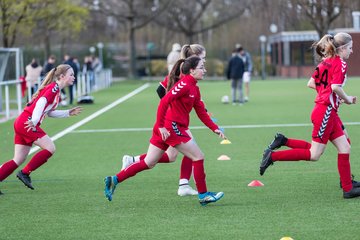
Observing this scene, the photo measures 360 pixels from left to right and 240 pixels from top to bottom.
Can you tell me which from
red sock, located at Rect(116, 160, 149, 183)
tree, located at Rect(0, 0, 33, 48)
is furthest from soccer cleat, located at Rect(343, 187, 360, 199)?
tree, located at Rect(0, 0, 33, 48)

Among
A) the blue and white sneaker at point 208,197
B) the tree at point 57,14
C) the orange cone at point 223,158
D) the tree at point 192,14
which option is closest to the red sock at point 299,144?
the blue and white sneaker at point 208,197

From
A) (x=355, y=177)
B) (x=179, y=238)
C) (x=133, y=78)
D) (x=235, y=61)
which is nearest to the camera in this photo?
(x=179, y=238)

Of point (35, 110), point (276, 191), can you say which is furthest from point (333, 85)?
point (35, 110)

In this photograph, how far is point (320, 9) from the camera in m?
43.3

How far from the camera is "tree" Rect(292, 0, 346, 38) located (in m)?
41.4

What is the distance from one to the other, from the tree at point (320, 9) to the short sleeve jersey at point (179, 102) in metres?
31.4

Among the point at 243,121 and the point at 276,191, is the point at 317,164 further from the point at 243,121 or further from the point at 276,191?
the point at 243,121

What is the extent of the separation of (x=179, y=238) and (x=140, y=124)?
13.8 m

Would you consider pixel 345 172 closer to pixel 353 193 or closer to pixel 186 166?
pixel 353 193

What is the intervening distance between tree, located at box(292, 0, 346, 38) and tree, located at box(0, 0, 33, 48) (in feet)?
41.3

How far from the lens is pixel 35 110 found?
10.3m

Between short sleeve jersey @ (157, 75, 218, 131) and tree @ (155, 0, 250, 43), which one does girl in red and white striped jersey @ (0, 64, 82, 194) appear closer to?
short sleeve jersey @ (157, 75, 218, 131)

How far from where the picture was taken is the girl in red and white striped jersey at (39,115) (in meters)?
10.3

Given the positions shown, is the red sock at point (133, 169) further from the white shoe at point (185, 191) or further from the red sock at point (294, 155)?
the red sock at point (294, 155)
